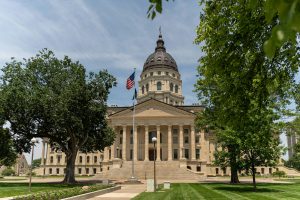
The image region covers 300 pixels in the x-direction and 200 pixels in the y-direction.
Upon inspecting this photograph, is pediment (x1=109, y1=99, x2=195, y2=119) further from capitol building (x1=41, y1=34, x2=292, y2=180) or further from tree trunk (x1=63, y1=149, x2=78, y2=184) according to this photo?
tree trunk (x1=63, y1=149, x2=78, y2=184)

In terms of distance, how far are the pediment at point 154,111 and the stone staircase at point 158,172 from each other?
43.0 feet

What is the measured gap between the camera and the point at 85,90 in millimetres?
44375

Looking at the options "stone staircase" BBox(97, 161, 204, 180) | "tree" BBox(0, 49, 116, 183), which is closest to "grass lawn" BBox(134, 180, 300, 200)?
"tree" BBox(0, 49, 116, 183)

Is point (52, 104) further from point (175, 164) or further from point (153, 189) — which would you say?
point (175, 164)

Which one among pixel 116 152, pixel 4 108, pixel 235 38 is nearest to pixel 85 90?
pixel 4 108

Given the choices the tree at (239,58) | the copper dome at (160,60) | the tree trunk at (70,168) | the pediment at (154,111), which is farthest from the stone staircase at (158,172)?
the tree at (239,58)

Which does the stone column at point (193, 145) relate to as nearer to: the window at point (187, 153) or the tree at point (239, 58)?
the window at point (187, 153)

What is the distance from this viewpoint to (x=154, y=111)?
284 ft

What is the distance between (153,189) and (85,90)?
1934cm

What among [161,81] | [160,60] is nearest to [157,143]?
[161,81]

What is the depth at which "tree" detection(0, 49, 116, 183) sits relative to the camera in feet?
137

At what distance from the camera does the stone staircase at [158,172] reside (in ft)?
225

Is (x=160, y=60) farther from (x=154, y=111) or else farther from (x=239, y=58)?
(x=239, y=58)

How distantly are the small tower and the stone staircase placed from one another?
30.6 meters
